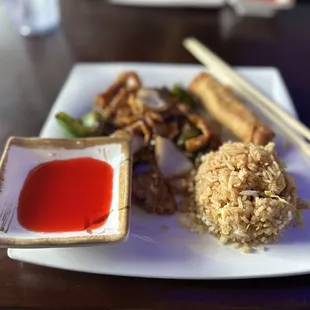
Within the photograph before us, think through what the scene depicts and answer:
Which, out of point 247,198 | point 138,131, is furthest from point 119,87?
point 247,198

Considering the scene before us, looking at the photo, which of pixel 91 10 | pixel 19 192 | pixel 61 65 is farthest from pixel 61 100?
pixel 91 10

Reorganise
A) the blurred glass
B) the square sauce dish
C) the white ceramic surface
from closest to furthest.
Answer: the square sauce dish → the blurred glass → the white ceramic surface

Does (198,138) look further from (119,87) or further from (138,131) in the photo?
(119,87)

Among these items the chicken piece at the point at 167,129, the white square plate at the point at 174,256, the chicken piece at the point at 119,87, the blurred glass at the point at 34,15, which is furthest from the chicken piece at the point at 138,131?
the blurred glass at the point at 34,15

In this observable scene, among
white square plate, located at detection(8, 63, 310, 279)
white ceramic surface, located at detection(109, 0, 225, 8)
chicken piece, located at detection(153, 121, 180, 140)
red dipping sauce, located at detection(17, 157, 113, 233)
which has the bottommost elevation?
white square plate, located at detection(8, 63, 310, 279)

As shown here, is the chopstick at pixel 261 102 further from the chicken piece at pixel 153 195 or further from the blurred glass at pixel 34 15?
the blurred glass at pixel 34 15

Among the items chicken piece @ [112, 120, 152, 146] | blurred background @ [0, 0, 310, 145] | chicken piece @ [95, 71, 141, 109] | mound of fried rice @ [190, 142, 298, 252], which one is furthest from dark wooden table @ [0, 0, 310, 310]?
chicken piece @ [112, 120, 152, 146]

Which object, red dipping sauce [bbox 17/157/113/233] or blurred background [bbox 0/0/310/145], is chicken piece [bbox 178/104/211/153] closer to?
red dipping sauce [bbox 17/157/113/233]
